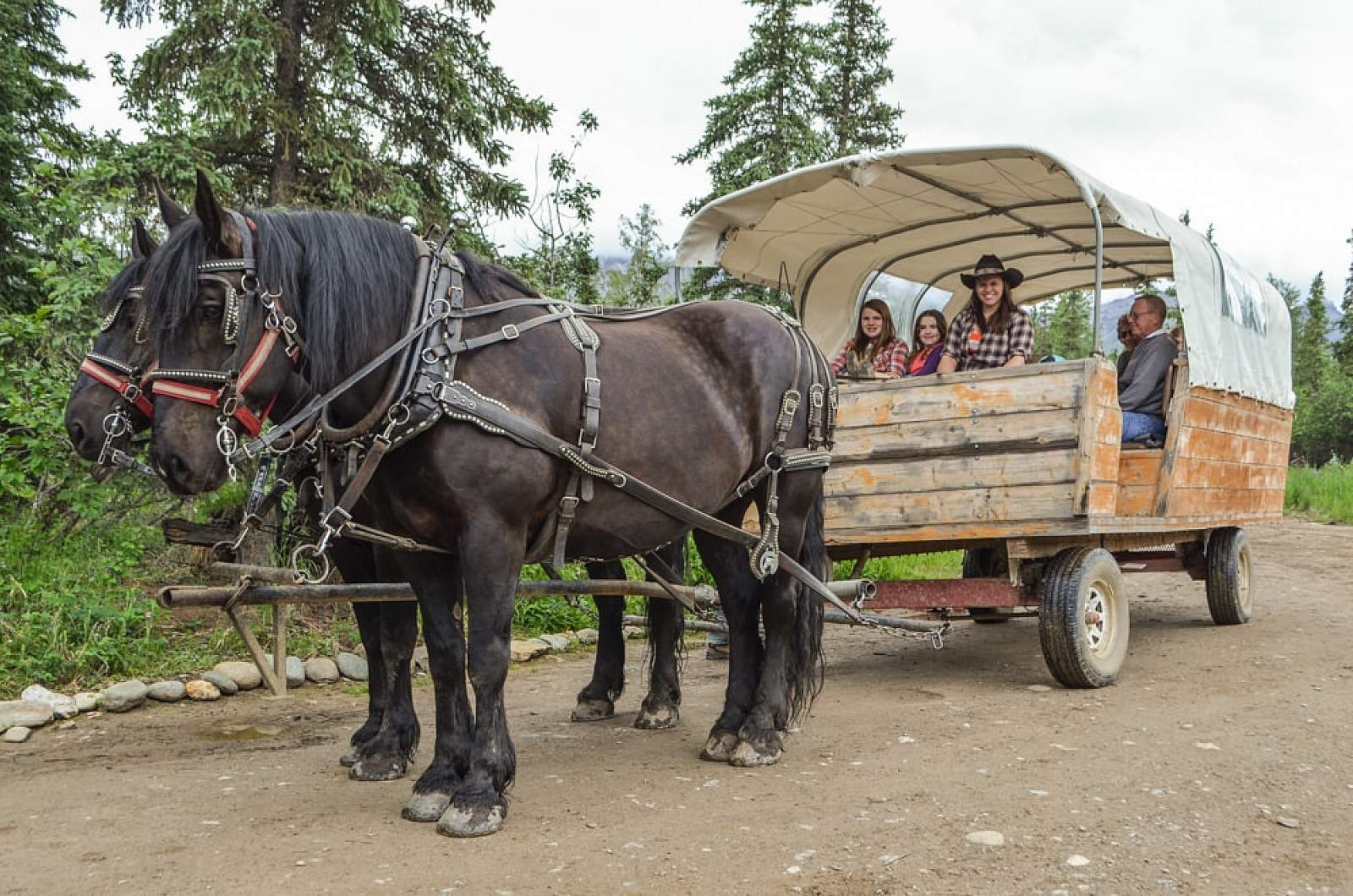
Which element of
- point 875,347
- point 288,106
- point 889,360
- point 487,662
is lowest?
point 487,662

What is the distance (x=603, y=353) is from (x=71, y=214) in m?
4.33

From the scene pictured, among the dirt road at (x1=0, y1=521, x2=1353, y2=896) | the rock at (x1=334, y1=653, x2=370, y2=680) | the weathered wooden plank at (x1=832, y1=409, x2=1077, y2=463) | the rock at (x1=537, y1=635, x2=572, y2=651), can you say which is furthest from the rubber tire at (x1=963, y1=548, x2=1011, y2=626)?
the rock at (x1=334, y1=653, x2=370, y2=680)

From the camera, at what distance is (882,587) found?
5.86 meters

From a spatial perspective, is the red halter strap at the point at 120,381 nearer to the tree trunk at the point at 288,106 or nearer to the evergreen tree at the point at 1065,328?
the tree trunk at the point at 288,106

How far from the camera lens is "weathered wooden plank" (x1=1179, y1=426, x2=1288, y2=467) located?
19.9ft

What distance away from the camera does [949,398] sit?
5406 mm

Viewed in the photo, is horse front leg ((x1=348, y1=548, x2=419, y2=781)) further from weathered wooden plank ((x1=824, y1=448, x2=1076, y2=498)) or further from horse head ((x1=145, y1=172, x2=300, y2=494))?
weathered wooden plank ((x1=824, y1=448, x2=1076, y2=498))

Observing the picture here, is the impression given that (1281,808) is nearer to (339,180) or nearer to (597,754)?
(597,754)

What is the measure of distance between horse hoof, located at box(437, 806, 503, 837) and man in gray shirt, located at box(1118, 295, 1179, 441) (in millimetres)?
4453

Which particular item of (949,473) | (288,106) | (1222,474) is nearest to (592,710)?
(949,473)

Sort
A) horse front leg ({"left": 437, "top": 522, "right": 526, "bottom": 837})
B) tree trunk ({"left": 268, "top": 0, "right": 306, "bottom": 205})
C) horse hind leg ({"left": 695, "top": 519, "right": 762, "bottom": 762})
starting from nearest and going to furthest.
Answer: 1. horse front leg ({"left": 437, "top": 522, "right": 526, "bottom": 837})
2. horse hind leg ({"left": 695, "top": 519, "right": 762, "bottom": 762})
3. tree trunk ({"left": 268, "top": 0, "right": 306, "bottom": 205})

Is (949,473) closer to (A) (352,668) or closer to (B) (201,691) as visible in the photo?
(A) (352,668)

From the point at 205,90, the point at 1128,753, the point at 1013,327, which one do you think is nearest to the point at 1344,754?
the point at 1128,753

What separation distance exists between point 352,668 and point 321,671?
0.19 m
